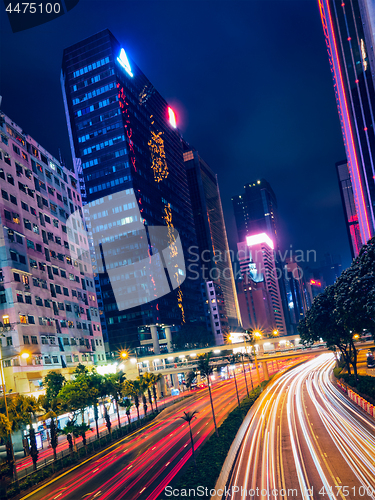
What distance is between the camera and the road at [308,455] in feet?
104

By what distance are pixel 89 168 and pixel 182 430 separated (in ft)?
406

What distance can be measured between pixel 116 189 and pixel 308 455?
137m

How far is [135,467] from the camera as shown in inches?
1897

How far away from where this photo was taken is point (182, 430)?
70.2 meters

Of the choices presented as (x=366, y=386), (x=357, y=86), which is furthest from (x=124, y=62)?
(x=366, y=386)

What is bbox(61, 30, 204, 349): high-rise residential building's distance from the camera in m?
158

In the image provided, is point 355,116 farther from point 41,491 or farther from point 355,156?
point 41,491

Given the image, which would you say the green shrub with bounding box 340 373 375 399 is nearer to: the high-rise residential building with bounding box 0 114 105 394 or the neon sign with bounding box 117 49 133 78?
the high-rise residential building with bounding box 0 114 105 394

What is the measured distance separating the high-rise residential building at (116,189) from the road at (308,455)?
94.0 meters

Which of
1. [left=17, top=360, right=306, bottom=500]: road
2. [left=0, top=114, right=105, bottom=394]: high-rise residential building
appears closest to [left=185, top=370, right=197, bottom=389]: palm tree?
[left=17, top=360, right=306, bottom=500]: road

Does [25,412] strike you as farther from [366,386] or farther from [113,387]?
[366,386]

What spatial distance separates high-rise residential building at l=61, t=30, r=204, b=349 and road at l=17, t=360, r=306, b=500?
8206 cm

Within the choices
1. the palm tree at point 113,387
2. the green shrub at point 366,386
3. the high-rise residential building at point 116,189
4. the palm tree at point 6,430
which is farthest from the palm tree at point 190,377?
the palm tree at point 6,430

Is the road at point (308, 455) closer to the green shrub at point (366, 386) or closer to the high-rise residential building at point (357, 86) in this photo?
the green shrub at point (366, 386)
